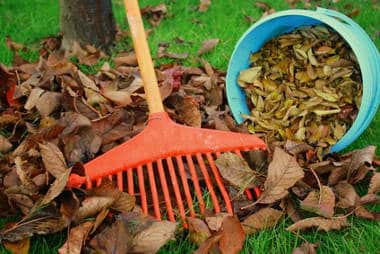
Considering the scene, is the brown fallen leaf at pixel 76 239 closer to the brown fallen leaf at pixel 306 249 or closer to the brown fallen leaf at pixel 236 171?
the brown fallen leaf at pixel 236 171

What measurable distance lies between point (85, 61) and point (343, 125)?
4.50 ft

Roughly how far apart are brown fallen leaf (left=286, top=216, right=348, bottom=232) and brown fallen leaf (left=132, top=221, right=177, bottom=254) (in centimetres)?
37

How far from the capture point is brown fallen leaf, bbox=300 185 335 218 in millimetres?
1547

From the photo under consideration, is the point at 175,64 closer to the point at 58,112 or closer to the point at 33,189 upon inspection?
the point at 58,112

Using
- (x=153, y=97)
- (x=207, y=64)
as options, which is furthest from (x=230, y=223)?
(x=207, y=64)

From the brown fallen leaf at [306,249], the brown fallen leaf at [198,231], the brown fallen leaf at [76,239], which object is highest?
the brown fallen leaf at [76,239]

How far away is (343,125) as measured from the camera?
85.2 inches

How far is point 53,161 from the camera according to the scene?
166 centimetres

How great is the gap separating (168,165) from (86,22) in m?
1.53

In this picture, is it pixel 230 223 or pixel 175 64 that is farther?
pixel 175 64

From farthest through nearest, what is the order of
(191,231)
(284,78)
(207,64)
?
1. (207,64)
2. (284,78)
3. (191,231)

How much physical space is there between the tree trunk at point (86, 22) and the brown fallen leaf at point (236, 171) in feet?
5.12

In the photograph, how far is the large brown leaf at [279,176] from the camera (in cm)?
160

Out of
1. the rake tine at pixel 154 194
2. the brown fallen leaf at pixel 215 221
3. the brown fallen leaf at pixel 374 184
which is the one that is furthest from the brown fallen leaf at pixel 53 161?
the brown fallen leaf at pixel 374 184
